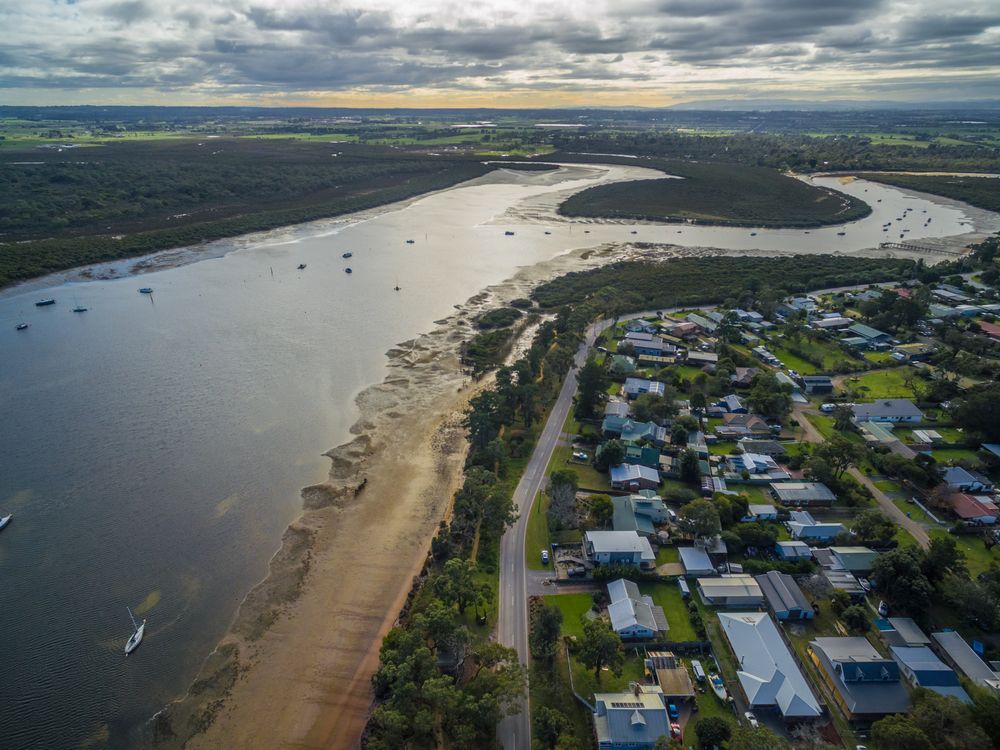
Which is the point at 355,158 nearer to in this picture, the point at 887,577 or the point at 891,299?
the point at 891,299

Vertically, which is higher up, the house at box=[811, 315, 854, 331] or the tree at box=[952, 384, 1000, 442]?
the tree at box=[952, 384, 1000, 442]

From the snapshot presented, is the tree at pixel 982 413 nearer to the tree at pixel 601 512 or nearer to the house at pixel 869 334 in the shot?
the house at pixel 869 334

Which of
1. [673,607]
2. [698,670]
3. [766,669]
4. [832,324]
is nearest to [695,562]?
[673,607]

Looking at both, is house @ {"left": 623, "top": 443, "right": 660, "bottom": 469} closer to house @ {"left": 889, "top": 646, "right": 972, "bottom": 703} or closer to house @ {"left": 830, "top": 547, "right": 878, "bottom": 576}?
house @ {"left": 830, "top": 547, "right": 878, "bottom": 576}

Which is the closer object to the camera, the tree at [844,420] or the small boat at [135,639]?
the small boat at [135,639]

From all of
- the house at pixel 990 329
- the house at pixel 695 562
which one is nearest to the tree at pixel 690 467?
the house at pixel 695 562

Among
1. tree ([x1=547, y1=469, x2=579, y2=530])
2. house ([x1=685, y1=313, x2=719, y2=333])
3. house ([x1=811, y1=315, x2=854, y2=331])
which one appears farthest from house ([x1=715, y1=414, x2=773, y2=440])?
house ([x1=811, y1=315, x2=854, y2=331])

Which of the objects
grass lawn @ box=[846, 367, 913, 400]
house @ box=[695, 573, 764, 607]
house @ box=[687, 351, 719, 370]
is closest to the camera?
house @ box=[695, 573, 764, 607]
